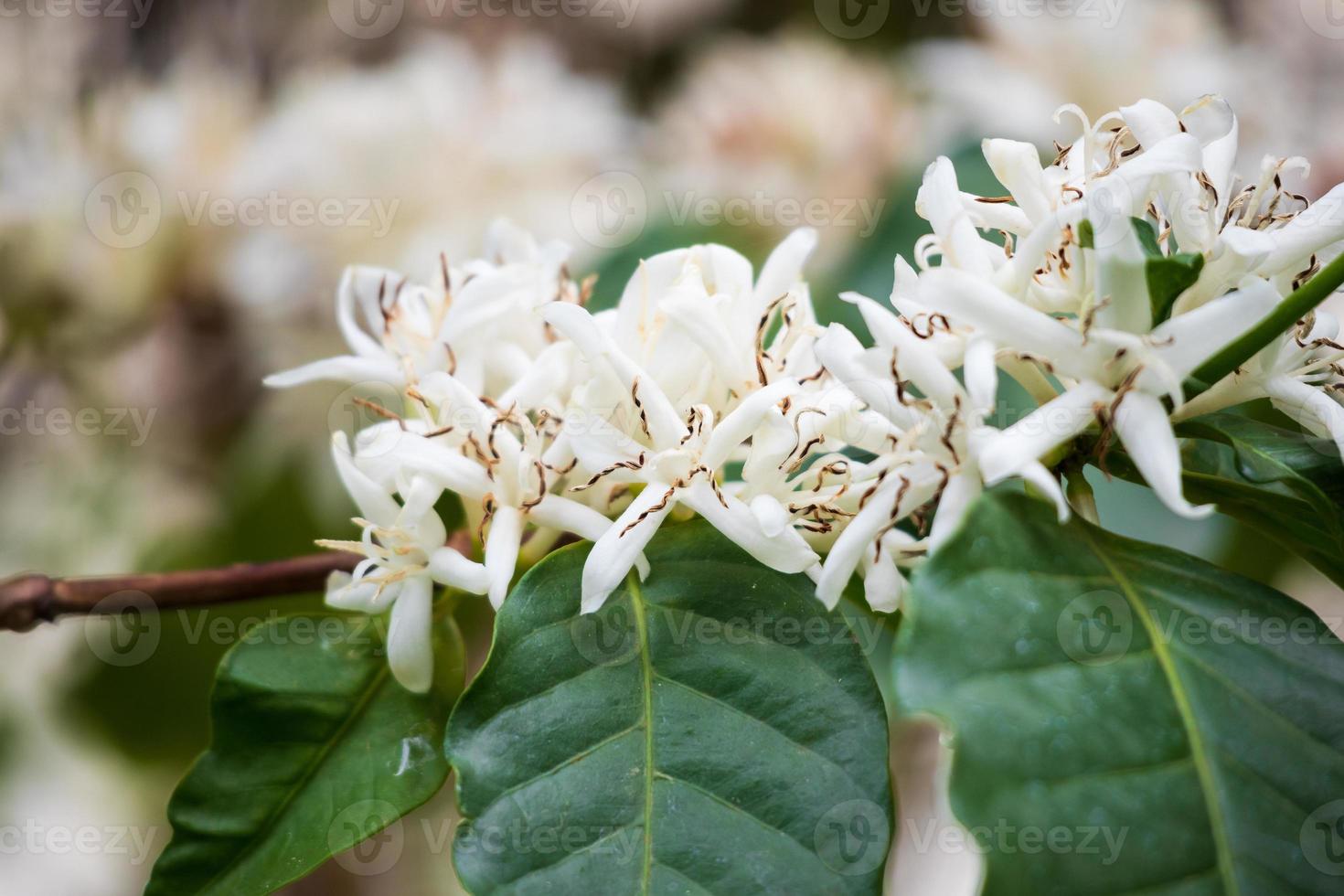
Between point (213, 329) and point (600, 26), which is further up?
point (600, 26)

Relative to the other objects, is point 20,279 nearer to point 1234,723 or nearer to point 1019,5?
point 1234,723

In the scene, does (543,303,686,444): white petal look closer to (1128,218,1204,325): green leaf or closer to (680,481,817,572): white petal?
(680,481,817,572): white petal

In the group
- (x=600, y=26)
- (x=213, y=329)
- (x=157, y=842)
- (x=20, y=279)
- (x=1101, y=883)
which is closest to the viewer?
(x=1101, y=883)

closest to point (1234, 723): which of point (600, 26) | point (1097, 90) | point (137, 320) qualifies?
point (137, 320)
